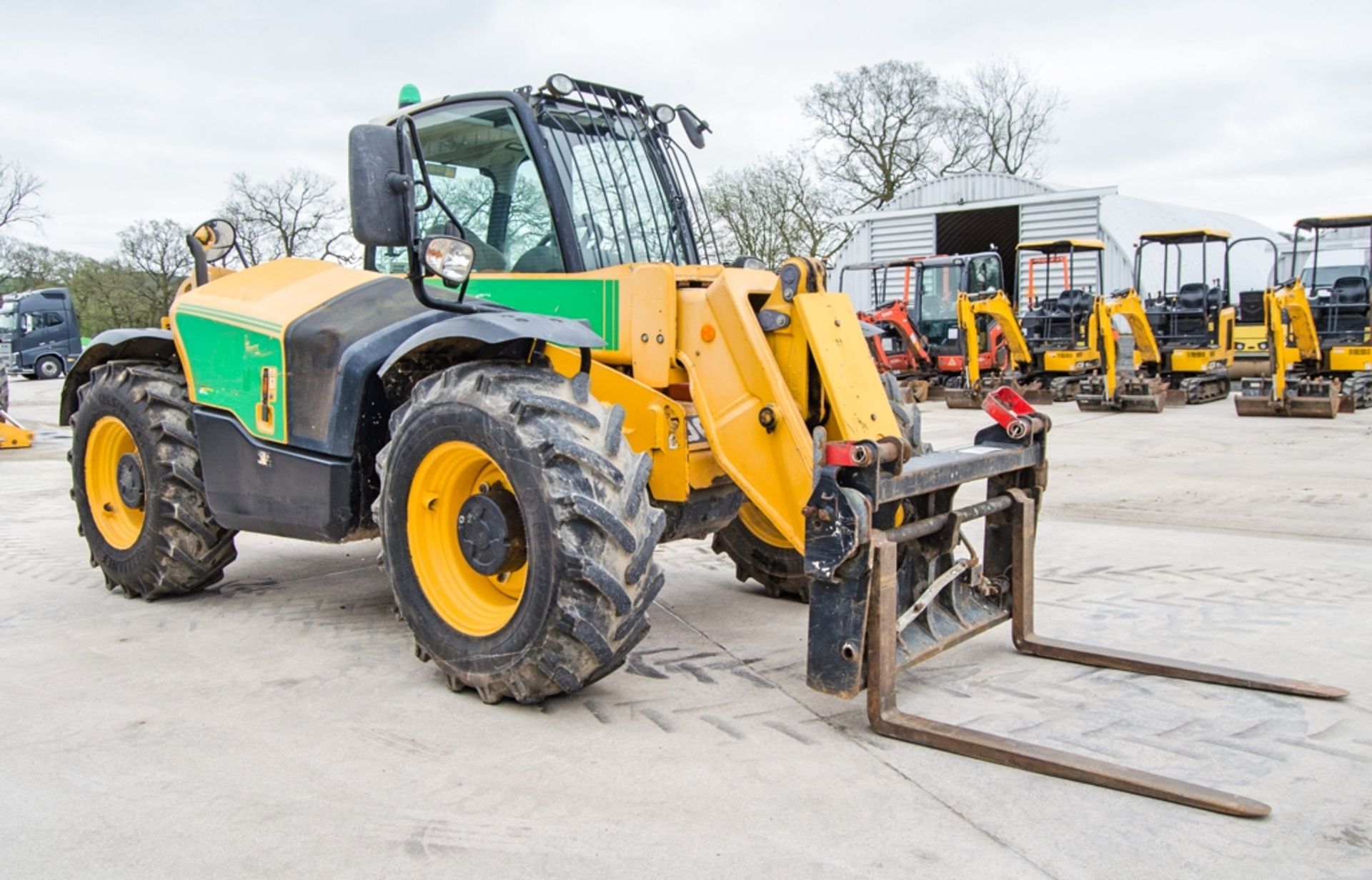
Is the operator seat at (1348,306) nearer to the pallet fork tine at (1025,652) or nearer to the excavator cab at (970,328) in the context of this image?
the excavator cab at (970,328)

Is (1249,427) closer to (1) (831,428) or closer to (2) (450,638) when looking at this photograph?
(1) (831,428)

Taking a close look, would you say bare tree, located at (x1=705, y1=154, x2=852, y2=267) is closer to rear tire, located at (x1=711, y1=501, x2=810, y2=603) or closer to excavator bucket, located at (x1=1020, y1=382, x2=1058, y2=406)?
excavator bucket, located at (x1=1020, y1=382, x2=1058, y2=406)

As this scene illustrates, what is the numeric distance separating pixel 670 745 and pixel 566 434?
1034mm

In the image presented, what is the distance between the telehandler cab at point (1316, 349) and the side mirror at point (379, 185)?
541 inches

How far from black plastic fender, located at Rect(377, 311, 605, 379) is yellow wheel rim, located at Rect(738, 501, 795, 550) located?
160 cm

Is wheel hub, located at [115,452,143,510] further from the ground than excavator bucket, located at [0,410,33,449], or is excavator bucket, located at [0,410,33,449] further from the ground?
wheel hub, located at [115,452,143,510]

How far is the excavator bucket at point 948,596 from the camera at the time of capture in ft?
10.9

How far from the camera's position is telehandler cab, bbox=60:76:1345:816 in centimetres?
356

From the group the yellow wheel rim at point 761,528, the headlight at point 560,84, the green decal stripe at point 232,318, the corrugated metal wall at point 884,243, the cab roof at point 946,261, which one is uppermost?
the corrugated metal wall at point 884,243

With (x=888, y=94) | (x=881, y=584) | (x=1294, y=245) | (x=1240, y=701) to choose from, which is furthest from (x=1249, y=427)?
(x=888, y=94)

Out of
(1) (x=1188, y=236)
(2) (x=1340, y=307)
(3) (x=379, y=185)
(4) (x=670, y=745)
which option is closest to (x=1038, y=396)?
(1) (x=1188, y=236)

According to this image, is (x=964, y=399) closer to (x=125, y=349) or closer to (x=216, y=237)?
(x=216, y=237)

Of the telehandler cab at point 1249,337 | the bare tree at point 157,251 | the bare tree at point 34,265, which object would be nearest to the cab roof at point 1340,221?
the telehandler cab at point 1249,337

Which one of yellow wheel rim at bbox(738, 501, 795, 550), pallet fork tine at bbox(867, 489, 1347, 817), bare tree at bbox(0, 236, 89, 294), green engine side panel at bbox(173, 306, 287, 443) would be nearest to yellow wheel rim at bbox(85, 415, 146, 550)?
green engine side panel at bbox(173, 306, 287, 443)
